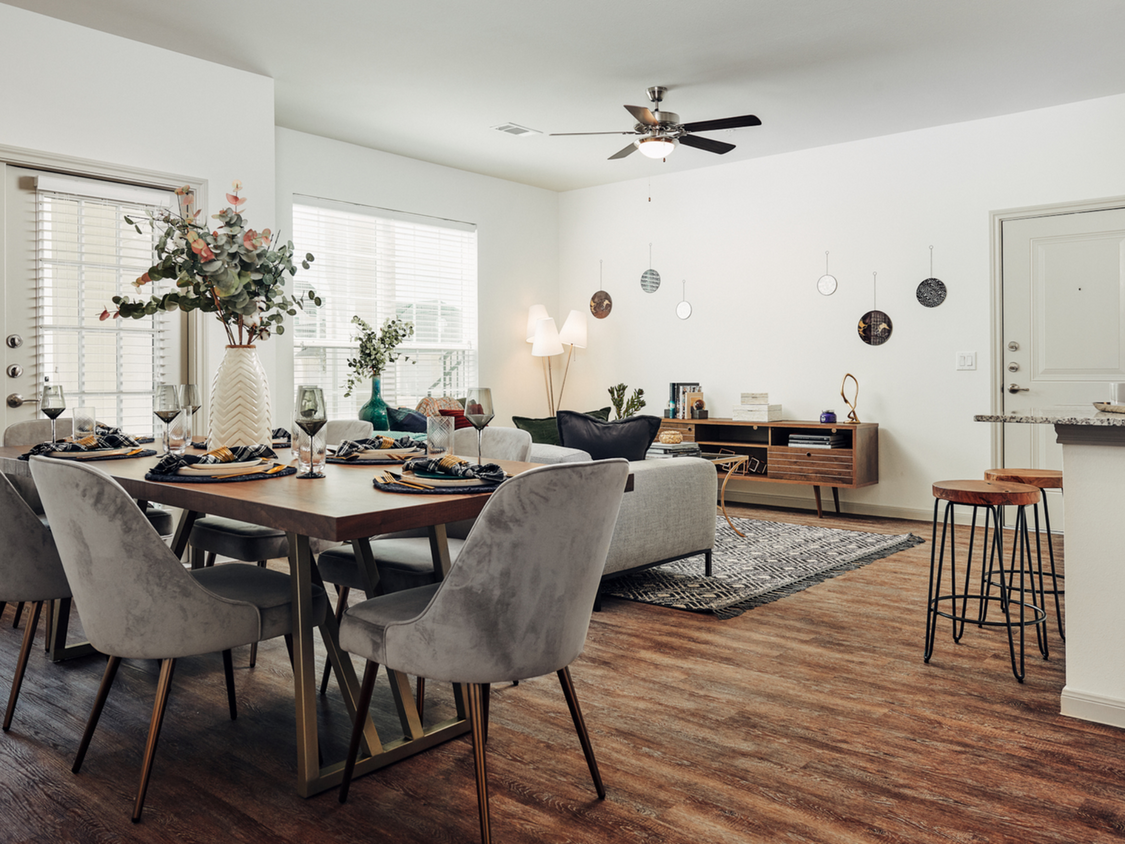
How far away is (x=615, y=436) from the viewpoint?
393cm

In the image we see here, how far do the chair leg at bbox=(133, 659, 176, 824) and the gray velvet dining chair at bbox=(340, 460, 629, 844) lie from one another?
0.48m

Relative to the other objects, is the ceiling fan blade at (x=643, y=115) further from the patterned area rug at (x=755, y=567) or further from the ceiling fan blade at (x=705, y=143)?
the patterned area rug at (x=755, y=567)

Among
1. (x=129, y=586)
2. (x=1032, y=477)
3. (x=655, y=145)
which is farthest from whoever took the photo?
(x=655, y=145)

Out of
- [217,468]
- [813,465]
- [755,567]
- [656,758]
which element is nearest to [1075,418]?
[656,758]

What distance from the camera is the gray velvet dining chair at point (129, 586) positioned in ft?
5.91

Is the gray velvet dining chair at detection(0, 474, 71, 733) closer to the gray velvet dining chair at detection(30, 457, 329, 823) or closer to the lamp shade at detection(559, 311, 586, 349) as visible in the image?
the gray velvet dining chair at detection(30, 457, 329, 823)

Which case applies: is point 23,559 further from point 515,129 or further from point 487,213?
point 487,213

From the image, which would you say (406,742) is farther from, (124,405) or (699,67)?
(699,67)

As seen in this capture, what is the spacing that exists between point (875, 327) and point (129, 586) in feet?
17.9

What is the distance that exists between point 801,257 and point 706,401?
1378 mm

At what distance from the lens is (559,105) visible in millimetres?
5309

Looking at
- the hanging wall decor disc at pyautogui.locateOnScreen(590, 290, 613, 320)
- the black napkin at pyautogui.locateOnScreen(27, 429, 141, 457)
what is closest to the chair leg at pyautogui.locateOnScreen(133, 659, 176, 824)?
the black napkin at pyautogui.locateOnScreen(27, 429, 141, 457)

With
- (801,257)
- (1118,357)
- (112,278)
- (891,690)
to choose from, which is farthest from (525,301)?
(891,690)

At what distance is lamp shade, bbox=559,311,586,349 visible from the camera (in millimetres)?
7551
